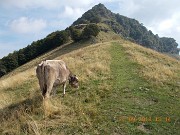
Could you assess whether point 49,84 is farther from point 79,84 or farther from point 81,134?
point 79,84

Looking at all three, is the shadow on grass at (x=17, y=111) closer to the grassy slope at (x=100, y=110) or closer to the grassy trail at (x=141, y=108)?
the grassy slope at (x=100, y=110)

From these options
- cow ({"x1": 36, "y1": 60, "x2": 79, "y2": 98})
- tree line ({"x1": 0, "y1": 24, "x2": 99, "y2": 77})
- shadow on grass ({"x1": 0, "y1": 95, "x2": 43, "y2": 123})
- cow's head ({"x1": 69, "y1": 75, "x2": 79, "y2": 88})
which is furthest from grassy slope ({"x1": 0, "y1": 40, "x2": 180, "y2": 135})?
tree line ({"x1": 0, "y1": 24, "x2": 99, "y2": 77})

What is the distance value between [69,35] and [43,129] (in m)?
81.5

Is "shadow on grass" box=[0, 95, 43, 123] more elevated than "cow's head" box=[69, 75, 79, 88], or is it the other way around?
"cow's head" box=[69, 75, 79, 88]

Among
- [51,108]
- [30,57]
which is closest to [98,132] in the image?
[51,108]

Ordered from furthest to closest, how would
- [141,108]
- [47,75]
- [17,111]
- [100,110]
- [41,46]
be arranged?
1. [41,46]
2. [47,75]
3. [141,108]
4. [100,110]
5. [17,111]

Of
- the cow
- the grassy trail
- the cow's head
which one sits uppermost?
the cow

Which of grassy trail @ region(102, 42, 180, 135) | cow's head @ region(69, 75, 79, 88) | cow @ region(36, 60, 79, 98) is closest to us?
grassy trail @ region(102, 42, 180, 135)

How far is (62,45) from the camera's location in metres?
85.2

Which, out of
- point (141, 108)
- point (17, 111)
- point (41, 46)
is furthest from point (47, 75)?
point (41, 46)

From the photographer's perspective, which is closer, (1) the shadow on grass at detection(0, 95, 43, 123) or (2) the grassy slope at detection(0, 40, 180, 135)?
(2) the grassy slope at detection(0, 40, 180, 135)

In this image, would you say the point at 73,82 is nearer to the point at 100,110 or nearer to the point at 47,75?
the point at 47,75

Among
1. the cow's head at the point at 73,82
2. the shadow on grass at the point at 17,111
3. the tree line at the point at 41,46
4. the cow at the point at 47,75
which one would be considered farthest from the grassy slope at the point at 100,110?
the tree line at the point at 41,46

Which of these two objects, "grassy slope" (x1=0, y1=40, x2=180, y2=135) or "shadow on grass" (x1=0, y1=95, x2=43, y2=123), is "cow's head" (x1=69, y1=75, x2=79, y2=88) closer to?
"grassy slope" (x1=0, y1=40, x2=180, y2=135)
